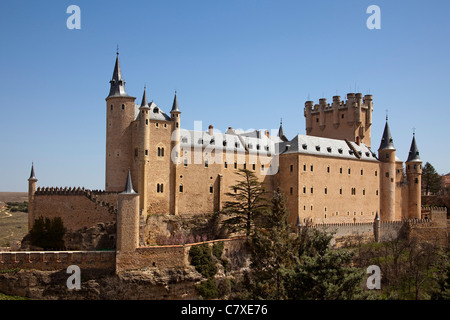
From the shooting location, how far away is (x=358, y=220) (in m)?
56.3

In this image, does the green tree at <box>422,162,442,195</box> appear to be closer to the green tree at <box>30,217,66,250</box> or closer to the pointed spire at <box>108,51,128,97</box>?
the pointed spire at <box>108,51,128,97</box>

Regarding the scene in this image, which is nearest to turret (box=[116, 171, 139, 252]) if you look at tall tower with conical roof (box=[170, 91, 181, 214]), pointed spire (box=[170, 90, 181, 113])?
tall tower with conical roof (box=[170, 91, 181, 214])

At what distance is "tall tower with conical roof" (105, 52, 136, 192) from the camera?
44031 millimetres

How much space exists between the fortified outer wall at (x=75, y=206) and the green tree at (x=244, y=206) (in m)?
10.6

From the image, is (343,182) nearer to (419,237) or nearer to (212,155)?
(419,237)

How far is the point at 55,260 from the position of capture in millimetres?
37500

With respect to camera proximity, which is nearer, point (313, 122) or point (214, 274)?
point (214, 274)

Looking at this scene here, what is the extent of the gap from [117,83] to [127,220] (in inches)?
550

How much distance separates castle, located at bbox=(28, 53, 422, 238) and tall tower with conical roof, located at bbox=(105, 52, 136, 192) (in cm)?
9

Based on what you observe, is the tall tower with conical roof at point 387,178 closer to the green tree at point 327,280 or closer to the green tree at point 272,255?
the green tree at point 272,255

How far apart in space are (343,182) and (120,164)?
2523 centimetres
